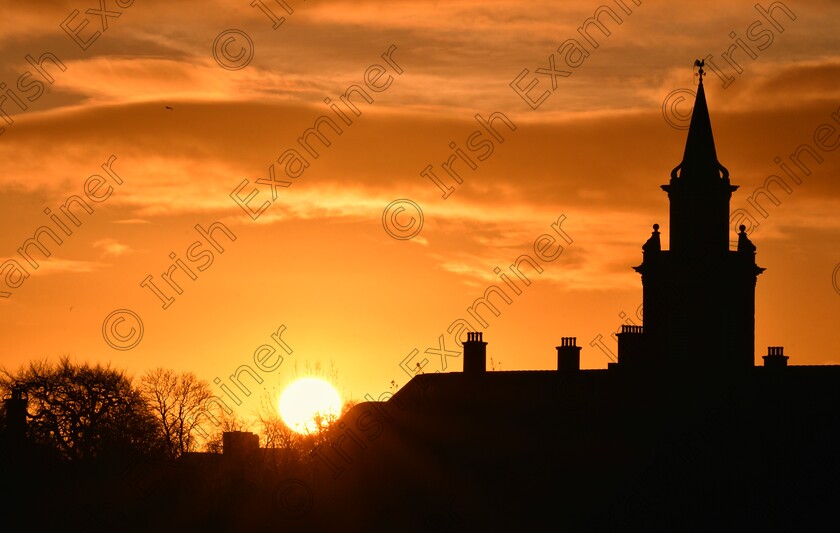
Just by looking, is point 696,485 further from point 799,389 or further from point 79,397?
point 79,397

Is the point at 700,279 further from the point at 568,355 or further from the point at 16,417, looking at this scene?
the point at 16,417

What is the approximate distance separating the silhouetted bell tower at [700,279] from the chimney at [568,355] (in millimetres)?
3438

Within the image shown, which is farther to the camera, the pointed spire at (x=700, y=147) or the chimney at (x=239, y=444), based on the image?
the chimney at (x=239, y=444)

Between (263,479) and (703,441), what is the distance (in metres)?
22.5

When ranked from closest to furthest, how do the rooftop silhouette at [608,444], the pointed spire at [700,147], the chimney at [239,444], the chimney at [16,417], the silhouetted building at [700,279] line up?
the rooftop silhouette at [608,444], the silhouetted building at [700,279], the pointed spire at [700,147], the chimney at [239,444], the chimney at [16,417]

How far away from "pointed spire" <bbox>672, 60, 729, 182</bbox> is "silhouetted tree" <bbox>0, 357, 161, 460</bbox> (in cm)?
3643

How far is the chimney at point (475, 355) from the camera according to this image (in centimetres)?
8106

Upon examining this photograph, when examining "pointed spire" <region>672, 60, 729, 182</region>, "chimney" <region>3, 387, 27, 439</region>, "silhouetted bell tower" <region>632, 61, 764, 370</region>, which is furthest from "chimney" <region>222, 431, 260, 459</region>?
"pointed spire" <region>672, 60, 729, 182</region>

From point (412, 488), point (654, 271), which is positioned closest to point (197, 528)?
point (412, 488)

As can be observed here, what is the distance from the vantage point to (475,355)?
8138 centimetres

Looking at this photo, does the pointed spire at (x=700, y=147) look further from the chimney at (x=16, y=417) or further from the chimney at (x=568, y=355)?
the chimney at (x=16, y=417)

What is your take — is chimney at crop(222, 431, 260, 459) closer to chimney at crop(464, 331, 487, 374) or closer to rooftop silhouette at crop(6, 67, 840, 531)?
rooftop silhouette at crop(6, 67, 840, 531)

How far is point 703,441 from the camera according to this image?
64.8 metres

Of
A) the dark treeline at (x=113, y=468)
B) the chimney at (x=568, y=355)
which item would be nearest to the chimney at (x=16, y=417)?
the dark treeline at (x=113, y=468)
